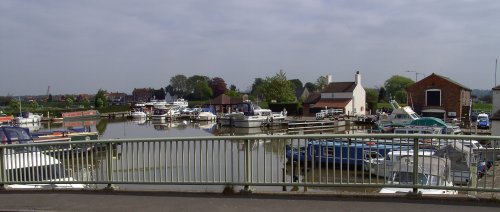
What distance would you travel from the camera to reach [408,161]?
797 cm

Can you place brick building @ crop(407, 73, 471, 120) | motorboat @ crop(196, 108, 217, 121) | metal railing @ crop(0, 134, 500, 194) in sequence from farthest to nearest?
motorboat @ crop(196, 108, 217, 121) → brick building @ crop(407, 73, 471, 120) → metal railing @ crop(0, 134, 500, 194)

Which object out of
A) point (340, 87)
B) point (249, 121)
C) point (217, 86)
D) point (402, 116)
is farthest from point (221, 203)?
point (217, 86)

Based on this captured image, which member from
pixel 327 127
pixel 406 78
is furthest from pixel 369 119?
pixel 406 78

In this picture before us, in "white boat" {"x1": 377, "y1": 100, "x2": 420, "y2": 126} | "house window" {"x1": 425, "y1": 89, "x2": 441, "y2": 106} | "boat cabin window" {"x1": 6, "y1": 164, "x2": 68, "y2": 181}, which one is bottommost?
"white boat" {"x1": 377, "y1": 100, "x2": 420, "y2": 126}

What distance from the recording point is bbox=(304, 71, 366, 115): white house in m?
72.1

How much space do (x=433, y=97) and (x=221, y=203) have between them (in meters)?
59.5

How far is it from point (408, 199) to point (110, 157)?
5464mm

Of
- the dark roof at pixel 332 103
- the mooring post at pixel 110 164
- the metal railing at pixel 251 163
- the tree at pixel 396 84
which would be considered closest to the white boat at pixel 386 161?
the metal railing at pixel 251 163

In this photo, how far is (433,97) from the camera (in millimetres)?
60375

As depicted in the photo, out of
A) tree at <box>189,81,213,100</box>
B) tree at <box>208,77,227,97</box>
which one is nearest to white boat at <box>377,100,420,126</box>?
tree at <box>189,81,213,100</box>

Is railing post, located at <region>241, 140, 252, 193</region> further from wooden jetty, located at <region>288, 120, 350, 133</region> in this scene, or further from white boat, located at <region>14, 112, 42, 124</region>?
white boat, located at <region>14, 112, 42, 124</region>

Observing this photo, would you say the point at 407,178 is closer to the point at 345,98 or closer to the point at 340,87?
the point at 345,98

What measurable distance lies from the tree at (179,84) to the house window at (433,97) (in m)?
109

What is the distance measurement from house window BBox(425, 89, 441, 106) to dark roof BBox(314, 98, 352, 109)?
46.6 ft
